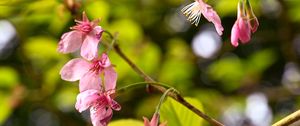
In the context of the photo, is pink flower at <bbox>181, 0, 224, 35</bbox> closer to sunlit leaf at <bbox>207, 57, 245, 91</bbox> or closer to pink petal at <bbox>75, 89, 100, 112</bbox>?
pink petal at <bbox>75, 89, 100, 112</bbox>

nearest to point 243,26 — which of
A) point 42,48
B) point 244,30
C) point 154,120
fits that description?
point 244,30

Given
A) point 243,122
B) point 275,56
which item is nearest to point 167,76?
point 243,122

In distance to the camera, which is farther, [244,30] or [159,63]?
[159,63]

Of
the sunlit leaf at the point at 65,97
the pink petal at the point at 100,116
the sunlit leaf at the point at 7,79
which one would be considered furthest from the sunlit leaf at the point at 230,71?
the pink petal at the point at 100,116

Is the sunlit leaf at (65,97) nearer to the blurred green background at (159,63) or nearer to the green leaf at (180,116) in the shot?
the blurred green background at (159,63)

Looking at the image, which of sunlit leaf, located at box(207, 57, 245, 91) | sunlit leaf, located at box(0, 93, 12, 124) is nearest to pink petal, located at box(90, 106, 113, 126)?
sunlit leaf, located at box(0, 93, 12, 124)

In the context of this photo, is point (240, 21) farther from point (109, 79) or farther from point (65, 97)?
point (65, 97)
